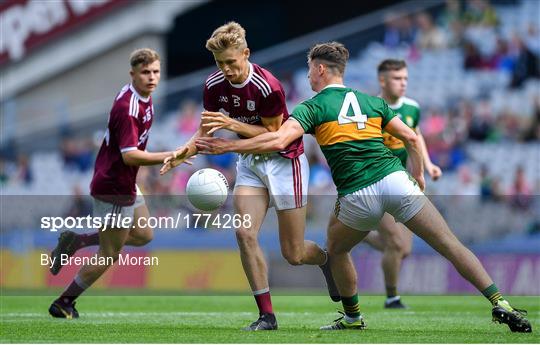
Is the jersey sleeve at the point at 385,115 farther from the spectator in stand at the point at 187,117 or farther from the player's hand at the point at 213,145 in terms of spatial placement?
the spectator in stand at the point at 187,117

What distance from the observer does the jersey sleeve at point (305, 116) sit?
8.71 metres

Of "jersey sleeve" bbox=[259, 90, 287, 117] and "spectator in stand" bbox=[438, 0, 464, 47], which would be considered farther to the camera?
"spectator in stand" bbox=[438, 0, 464, 47]

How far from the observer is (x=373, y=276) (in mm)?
17438

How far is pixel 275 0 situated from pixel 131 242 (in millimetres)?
20695

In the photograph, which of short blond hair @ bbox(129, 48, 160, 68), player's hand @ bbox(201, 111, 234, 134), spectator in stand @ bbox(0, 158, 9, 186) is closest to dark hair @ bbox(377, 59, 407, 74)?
short blond hair @ bbox(129, 48, 160, 68)

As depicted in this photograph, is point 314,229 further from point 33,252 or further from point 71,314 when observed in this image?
point 71,314

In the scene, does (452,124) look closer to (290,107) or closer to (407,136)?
(290,107)

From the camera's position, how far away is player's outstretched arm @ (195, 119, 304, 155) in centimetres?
865

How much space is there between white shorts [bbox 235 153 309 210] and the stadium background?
796 centimetres

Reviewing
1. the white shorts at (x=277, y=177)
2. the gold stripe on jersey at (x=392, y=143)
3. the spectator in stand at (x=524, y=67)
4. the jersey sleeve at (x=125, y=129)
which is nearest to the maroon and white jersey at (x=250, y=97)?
the white shorts at (x=277, y=177)

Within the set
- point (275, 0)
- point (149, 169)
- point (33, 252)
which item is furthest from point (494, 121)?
point (275, 0)

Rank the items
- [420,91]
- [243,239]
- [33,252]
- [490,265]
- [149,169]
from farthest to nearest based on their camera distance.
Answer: [420,91], [149,169], [33,252], [490,265], [243,239]

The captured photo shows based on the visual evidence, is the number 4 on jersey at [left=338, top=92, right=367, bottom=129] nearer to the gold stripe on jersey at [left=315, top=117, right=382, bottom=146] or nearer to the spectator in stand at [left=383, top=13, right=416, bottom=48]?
the gold stripe on jersey at [left=315, top=117, right=382, bottom=146]

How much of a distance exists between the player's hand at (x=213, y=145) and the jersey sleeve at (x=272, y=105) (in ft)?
2.20
